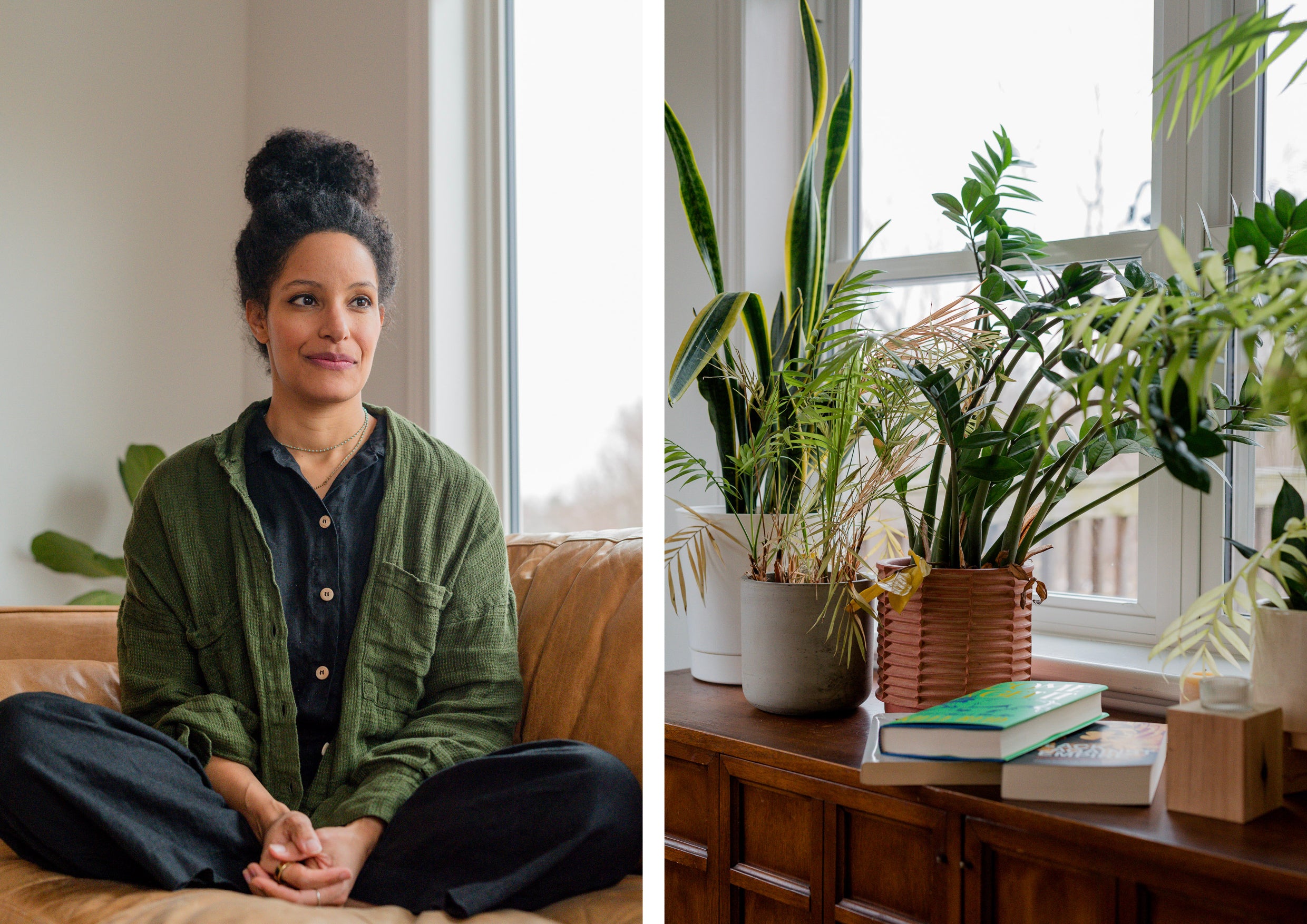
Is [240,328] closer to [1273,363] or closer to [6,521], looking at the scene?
[6,521]

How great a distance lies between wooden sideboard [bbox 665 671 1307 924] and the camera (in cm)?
85

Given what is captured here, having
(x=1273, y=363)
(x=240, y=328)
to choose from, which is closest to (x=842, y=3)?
(x=1273, y=363)

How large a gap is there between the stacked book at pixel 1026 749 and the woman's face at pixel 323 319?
661 millimetres

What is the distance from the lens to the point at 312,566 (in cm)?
80

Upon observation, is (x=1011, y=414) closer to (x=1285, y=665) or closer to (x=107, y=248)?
(x=1285, y=665)

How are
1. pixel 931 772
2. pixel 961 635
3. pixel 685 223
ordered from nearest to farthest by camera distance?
pixel 931 772
pixel 961 635
pixel 685 223

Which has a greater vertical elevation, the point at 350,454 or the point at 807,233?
the point at 807,233

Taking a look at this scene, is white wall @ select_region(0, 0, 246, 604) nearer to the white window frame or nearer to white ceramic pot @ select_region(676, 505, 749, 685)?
white ceramic pot @ select_region(676, 505, 749, 685)

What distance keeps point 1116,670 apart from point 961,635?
1.17ft

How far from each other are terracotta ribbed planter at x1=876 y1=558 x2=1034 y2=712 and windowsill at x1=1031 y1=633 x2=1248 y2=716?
200 millimetres

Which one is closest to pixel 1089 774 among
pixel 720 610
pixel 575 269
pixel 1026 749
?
pixel 1026 749

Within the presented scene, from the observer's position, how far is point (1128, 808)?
3.11 ft

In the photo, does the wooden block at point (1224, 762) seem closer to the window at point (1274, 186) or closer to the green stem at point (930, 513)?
the green stem at point (930, 513)

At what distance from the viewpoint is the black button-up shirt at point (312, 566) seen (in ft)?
2.57
